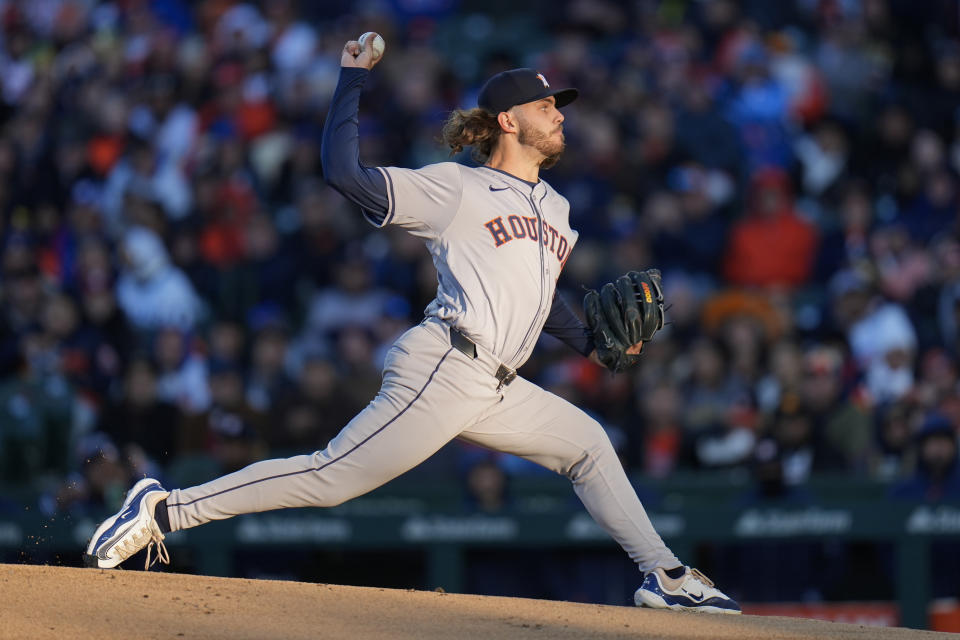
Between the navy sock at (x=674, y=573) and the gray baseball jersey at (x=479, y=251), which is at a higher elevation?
the gray baseball jersey at (x=479, y=251)

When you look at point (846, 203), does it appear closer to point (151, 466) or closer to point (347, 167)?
point (151, 466)

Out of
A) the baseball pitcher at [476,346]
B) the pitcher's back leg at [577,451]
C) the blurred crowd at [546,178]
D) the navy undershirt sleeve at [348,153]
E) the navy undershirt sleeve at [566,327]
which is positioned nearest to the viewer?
the navy undershirt sleeve at [348,153]

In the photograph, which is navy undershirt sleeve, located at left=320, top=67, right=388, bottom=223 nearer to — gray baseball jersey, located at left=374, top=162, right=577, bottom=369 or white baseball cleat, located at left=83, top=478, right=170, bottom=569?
gray baseball jersey, located at left=374, top=162, right=577, bottom=369

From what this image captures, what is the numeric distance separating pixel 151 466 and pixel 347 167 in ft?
13.1

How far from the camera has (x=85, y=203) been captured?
424 inches

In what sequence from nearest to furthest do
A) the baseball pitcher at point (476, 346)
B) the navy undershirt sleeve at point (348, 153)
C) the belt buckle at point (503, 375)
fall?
the navy undershirt sleeve at point (348, 153) → the baseball pitcher at point (476, 346) → the belt buckle at point (503, 375)

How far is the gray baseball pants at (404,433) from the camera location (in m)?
4.47

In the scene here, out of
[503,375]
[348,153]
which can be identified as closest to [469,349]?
[503,375]

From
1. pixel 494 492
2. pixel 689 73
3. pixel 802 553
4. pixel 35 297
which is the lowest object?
pixel 802 553

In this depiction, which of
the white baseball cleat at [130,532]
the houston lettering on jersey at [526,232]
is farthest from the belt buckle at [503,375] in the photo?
the white baseball cleat at [130,532]

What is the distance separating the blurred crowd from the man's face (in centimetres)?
288

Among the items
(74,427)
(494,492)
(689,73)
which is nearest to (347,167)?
(494,492)

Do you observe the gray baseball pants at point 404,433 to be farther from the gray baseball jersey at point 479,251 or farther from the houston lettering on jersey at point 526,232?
the houston lettering on jersey at point 526,232

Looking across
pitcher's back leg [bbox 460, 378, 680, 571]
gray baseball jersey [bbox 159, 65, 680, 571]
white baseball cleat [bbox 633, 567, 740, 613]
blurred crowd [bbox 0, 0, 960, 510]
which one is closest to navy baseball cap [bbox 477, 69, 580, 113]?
gray baseball jersey [bbox 159, 65, 680, 571]
